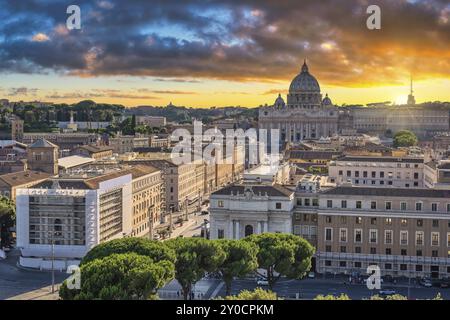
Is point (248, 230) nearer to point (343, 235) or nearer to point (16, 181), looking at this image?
point (343, 235)

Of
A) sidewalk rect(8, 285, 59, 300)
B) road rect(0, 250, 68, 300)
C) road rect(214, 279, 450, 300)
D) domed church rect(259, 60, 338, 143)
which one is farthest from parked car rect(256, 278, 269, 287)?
domed church rect(259, 60, 338, 143)

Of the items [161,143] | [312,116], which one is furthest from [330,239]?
[312,116]

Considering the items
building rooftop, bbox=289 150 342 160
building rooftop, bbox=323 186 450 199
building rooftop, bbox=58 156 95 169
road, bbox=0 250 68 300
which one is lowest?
road, bbox=0 250 68 300

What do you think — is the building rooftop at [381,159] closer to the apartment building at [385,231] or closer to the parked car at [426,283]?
the apartment building at [385,231]

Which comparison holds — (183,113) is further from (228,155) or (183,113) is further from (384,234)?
(384,234)

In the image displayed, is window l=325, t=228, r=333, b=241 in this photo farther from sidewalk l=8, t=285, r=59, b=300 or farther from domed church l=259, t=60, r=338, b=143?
domed church l=259, t=60, r=338, b=143

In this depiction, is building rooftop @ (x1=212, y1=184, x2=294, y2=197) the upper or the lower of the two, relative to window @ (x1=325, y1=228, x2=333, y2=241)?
upper
